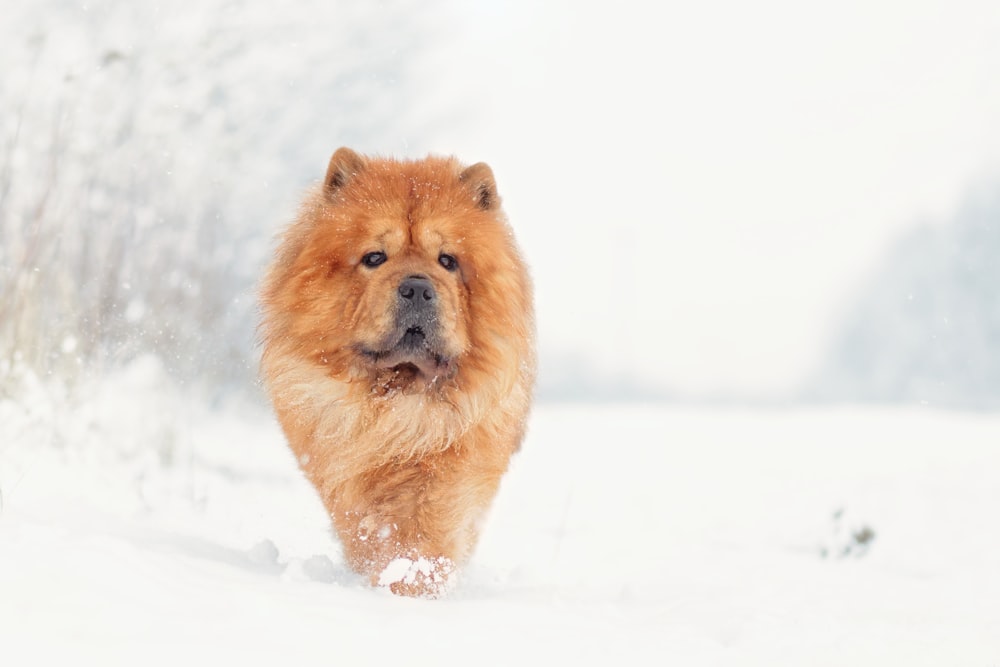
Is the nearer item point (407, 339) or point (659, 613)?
point (659, 613)

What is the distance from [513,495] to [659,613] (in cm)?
437

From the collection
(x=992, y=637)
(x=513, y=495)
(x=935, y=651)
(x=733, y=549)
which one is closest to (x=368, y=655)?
(x=935, y=651)

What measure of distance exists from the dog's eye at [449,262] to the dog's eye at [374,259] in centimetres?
20

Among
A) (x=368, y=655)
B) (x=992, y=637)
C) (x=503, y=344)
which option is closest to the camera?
(x=368, y=655)

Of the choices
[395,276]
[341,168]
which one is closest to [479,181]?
[341,168]

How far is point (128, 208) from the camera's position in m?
5.36

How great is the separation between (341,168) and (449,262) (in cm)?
61

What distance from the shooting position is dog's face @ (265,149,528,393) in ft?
9.95

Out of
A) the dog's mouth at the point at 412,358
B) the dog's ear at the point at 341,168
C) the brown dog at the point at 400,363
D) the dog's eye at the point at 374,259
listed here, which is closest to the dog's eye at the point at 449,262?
the brown dog at the point at 400,363

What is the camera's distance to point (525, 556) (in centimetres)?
505

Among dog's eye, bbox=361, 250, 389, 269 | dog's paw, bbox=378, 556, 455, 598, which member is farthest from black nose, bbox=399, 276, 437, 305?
dog's paw, bbox=378, 556, 455, 598

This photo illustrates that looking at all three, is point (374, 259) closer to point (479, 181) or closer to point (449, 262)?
point (449, 262)

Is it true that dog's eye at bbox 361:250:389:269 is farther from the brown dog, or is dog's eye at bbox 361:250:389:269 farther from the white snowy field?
the white snowy field

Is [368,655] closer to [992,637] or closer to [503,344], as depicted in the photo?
[503,344]
